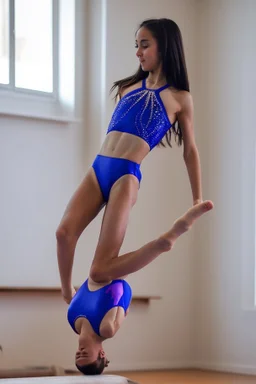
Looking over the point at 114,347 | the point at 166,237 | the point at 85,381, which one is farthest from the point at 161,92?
the point at 114,347

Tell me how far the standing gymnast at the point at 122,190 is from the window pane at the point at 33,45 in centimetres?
240

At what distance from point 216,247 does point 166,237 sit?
306 cm

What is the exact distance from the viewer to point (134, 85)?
3.21 m

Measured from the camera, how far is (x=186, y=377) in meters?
5.16

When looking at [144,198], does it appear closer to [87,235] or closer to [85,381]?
[87,235]

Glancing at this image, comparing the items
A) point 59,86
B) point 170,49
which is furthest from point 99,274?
point 59,86

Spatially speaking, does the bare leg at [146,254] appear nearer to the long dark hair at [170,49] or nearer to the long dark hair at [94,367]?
the long dark hair at [94,367]

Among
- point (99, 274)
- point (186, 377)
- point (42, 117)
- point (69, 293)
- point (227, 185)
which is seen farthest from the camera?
point (227, 185)

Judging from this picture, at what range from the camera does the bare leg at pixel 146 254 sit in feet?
9.38

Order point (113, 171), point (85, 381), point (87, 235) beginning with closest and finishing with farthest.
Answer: point (85, 381) < point (113, 171) < point (87, 235)

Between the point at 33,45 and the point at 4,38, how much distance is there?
24 cm

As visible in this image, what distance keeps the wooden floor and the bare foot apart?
2.10m

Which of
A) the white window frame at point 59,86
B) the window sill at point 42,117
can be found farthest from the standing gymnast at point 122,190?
the white window frame at point 59,86

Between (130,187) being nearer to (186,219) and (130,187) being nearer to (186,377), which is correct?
(186,219)
